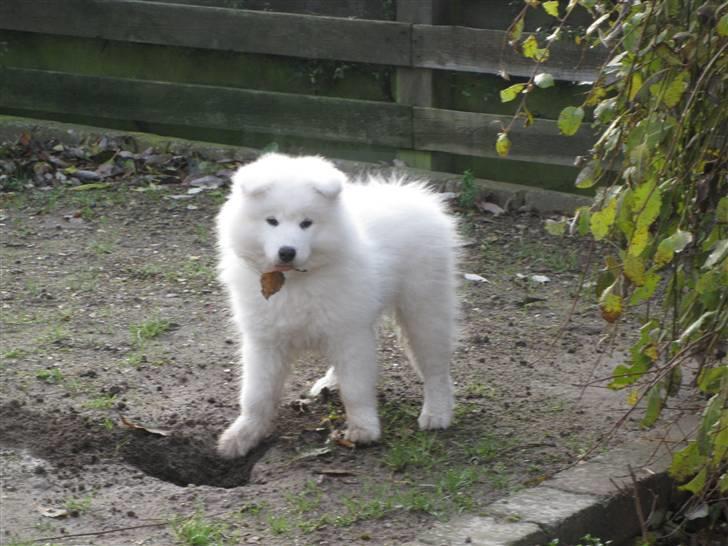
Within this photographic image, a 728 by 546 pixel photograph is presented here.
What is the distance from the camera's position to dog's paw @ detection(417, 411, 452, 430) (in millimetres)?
4621

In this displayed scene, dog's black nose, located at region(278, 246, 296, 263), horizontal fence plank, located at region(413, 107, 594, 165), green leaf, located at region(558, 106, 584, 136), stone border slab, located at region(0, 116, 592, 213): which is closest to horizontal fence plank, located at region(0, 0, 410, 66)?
horizontal fence plank, located at region(413, 107, 594, 165)

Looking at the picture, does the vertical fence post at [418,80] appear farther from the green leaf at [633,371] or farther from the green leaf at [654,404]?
the green leaf at [654,404]

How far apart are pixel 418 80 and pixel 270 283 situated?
3921mm

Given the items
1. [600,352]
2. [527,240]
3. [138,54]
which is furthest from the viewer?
[138,54]

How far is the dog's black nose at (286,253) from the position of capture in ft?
13.7

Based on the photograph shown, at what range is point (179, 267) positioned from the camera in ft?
21.7

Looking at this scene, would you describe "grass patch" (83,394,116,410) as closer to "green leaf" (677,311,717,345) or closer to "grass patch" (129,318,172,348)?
"grass patch" (129,318,172,348)

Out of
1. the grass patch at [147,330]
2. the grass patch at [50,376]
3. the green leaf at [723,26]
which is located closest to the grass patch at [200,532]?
the grass patch at [50,376]

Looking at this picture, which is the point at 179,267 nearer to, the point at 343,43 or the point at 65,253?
the point at 65,253

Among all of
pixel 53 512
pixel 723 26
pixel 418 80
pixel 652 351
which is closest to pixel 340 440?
pixel 53 512

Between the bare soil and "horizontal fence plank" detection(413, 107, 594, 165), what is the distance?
0.68 metres

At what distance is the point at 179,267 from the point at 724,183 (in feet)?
11.5

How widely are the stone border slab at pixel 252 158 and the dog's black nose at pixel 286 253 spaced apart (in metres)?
3.57

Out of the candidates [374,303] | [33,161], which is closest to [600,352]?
[374,303]
